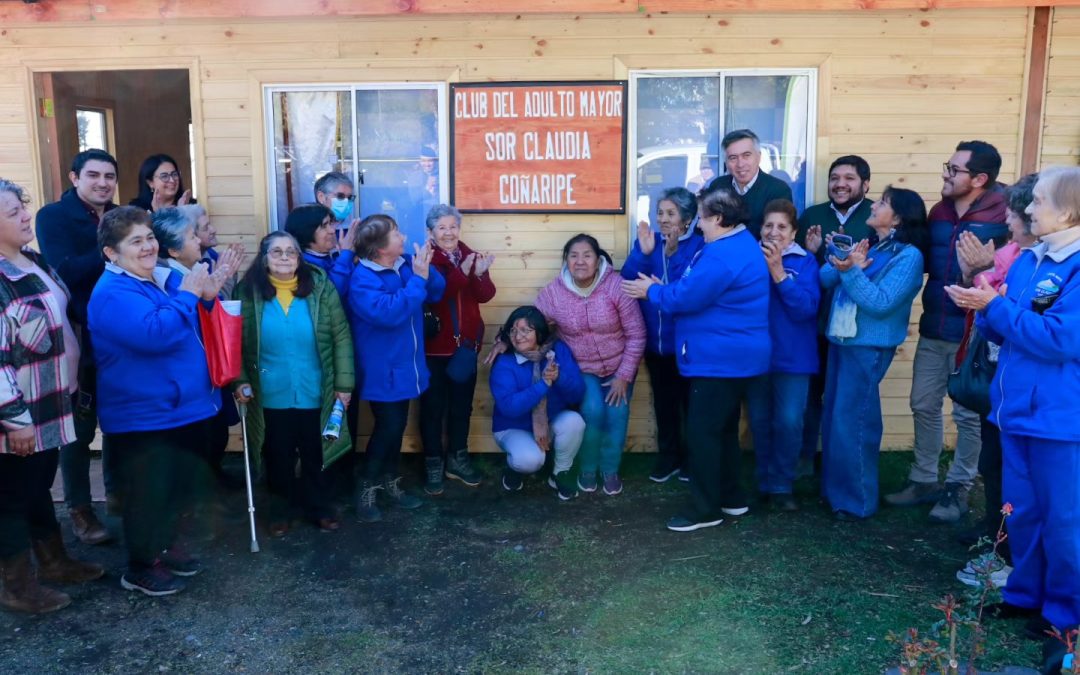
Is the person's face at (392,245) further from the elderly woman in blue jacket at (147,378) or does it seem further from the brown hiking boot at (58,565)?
the brown hiking boot at (58,565)

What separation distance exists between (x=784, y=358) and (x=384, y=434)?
7.27 ft

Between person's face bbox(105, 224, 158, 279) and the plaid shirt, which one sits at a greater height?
person's face bbox(105, 224, 158, 279)

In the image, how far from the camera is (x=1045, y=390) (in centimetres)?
320

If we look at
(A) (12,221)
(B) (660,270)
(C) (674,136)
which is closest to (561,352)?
(B) (660,270)

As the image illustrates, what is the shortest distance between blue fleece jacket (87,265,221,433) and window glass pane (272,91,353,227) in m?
1.91

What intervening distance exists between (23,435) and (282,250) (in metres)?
1.38

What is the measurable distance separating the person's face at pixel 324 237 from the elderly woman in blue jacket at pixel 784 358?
7.55 ft

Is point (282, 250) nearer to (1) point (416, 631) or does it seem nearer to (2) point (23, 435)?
(2) point (23, 435)

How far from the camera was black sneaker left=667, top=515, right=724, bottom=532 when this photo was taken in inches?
180

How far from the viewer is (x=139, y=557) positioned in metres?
3.94

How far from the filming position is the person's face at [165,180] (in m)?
4.98

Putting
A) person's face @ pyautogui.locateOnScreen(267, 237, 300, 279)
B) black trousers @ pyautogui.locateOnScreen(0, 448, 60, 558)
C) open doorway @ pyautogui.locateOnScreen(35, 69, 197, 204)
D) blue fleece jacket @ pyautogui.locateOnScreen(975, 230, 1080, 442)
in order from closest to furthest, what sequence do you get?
blue fleece jacket @ pyautogui.locateOnScreen(975, 230, 1080, 442) < black trousers @ pyautogui.locateOnScreen(0, 448, 60, 558) < person's face @ pyautogui.locateOnScreen(267, 237, 300, 279) < open doorway @ pyautogui.locateOnScreen(35, 69, 197, 204)

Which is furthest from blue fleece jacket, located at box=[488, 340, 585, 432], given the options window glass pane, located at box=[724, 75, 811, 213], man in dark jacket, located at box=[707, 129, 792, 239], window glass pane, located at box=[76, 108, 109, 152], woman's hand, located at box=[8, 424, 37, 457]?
window glass pane, located at box=[76, 108, 109, 152]

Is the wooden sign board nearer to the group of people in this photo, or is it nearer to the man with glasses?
the group of people
